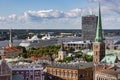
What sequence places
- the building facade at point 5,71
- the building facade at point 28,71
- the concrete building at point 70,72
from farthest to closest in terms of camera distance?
the concrete building at point 70,72 < the building facade at point 28,71 < the building facade at point 5,71

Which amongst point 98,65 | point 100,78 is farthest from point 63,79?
point 100,78

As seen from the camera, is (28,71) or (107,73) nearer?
(107,73)

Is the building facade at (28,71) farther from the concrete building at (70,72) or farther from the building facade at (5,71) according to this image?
the concrete building at (70,72)

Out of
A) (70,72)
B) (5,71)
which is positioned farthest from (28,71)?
(70,72)

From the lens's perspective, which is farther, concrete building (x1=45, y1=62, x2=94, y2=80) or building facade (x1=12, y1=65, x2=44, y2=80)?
concrete building (x1=45, y1=62, x2=94, y2=80)

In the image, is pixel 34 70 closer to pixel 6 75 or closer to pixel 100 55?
pixel 6 75

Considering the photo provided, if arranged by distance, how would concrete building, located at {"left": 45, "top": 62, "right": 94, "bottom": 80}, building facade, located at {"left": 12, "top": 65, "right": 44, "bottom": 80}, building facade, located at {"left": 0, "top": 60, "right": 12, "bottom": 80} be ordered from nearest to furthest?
1. building facade, located at {"left": 0, "top": 60, "right": 12, "bottom": 80}
2. building facade, located at {"left": 12, "top": 65, "right": 44, "bottom": 80}
3. concrete building, located at {"left": 45, "top": 62, "right": 94, "bottom": 80}

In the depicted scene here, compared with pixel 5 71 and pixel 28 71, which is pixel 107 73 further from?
pixel 5 71

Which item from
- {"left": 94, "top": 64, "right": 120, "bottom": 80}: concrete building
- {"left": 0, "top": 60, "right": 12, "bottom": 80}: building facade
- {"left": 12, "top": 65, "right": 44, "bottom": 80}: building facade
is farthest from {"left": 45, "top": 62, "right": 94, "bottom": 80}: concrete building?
{"left": 0, "top": 60, "right": 12, "bottom": 80}: building facade

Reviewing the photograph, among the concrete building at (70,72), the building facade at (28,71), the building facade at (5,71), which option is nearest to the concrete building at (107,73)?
the concrete building at (70,72)

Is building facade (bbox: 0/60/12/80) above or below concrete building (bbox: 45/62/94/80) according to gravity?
above

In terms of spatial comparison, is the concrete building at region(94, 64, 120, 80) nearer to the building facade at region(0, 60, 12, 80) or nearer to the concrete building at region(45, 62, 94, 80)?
the concrete building at region(45, 62, 94, 80)
